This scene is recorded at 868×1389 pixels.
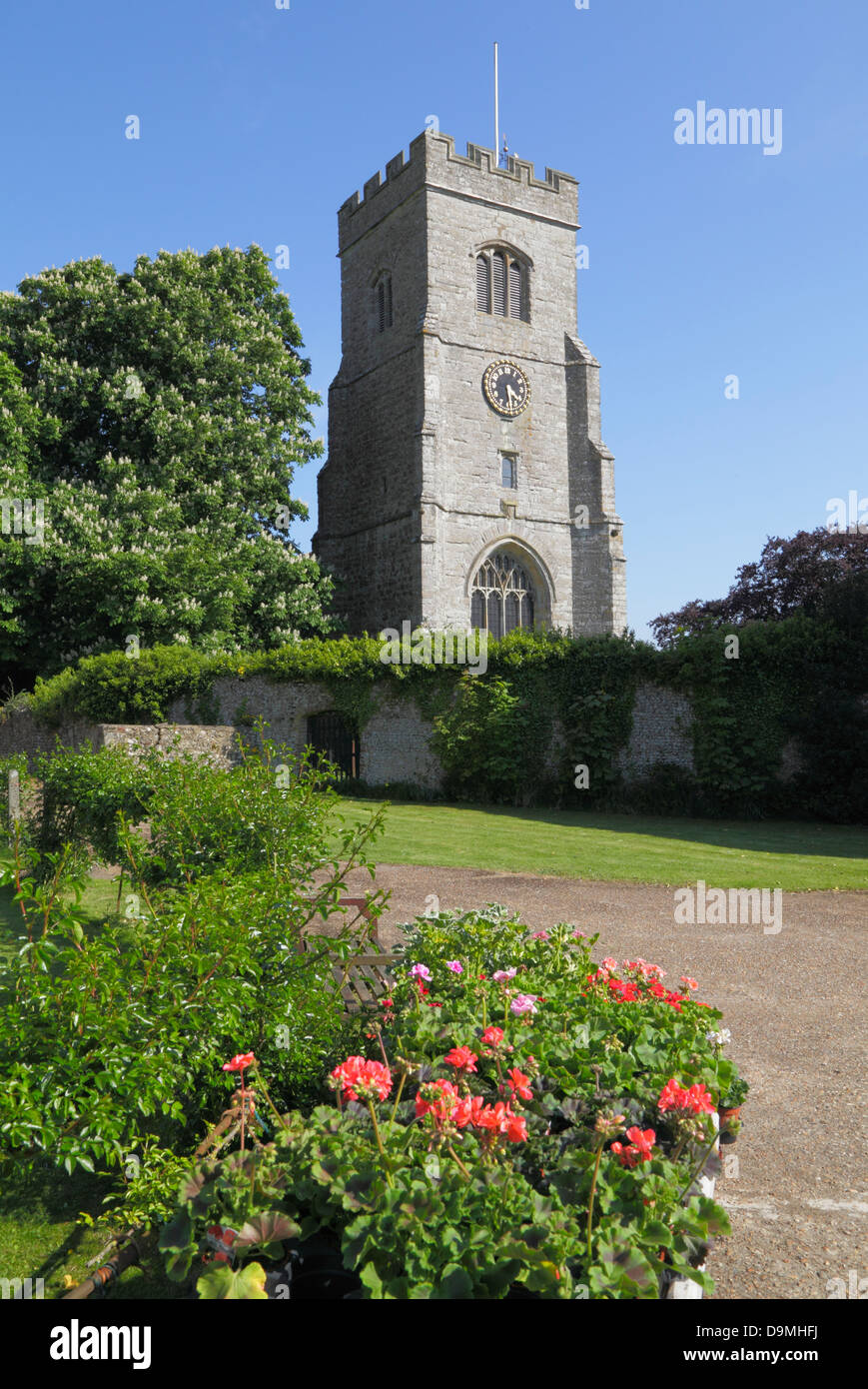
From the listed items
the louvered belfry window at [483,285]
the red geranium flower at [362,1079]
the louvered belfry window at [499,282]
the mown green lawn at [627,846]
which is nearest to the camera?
the red geranium flower at [362,1079]

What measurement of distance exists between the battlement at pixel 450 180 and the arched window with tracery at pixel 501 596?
12.1m

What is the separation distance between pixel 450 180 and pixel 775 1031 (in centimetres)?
2964

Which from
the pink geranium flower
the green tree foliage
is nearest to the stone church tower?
the green tree foliage

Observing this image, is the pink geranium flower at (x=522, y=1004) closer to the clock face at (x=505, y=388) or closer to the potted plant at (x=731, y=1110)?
the potted plant at (x=731, y=1110)

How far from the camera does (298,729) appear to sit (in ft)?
69.5

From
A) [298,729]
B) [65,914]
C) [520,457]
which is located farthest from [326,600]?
[65,914]

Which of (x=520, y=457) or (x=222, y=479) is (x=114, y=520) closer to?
(x=222, y=479)

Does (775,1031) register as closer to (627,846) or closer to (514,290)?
(627,846)

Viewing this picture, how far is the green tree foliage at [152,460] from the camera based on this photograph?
861 inches

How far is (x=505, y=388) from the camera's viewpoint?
29109 mm

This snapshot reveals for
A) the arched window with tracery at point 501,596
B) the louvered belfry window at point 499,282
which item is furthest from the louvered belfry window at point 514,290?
the arched window with tracery at point 501,596
